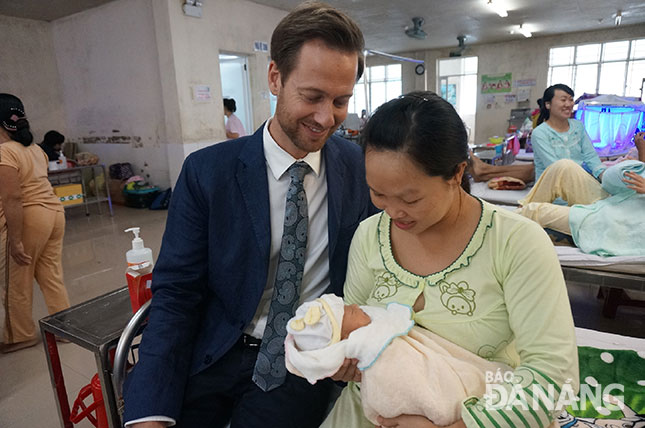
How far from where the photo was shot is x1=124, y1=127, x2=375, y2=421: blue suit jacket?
1.30 meters

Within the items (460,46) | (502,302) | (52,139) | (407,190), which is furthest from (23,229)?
(460,46)

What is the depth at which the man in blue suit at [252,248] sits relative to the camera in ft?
4.12

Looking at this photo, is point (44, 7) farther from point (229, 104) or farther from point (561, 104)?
point (561, 104)

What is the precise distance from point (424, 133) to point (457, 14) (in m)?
9.51

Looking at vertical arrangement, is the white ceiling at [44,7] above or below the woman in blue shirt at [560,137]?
above

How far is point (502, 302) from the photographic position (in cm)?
100

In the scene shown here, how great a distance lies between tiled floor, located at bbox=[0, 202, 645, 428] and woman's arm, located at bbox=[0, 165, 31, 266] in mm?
676

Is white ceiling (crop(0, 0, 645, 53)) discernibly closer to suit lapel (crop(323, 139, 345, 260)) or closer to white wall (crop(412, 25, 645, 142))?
white wall (crop(412, 25, 645, 142))

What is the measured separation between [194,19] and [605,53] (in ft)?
37.0

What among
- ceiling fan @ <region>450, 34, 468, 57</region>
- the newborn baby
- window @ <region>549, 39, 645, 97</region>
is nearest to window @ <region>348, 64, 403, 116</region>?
ceiling fan @ <region>450, 34, 468, 57</region>

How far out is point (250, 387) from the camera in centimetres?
131

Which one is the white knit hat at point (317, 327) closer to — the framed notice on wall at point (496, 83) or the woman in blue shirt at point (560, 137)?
the woman in blue shirt at point (560, 137)

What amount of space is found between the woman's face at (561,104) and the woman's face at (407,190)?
354 centimetres

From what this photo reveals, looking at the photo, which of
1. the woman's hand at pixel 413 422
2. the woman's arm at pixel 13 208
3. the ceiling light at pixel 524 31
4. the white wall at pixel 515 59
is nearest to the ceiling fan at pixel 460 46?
the white wall at pixel 515 59
